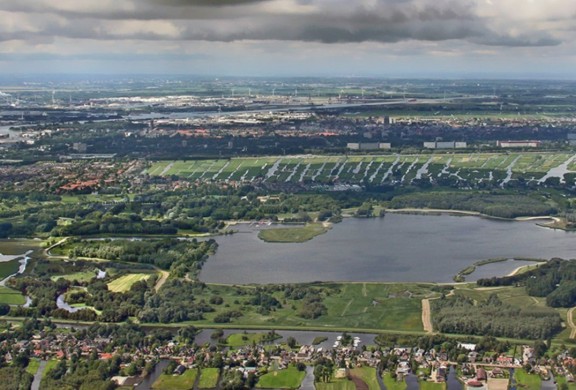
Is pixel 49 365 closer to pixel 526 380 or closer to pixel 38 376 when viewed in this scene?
pixel 38 376

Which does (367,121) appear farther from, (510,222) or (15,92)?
(15,92)

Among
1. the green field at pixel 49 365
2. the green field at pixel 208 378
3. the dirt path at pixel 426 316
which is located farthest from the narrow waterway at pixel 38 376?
the dirt path at pixel 426 316

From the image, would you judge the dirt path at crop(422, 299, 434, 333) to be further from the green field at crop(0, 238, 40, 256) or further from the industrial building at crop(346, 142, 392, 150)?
the industrial building at crop(346, 142, 392, 150)

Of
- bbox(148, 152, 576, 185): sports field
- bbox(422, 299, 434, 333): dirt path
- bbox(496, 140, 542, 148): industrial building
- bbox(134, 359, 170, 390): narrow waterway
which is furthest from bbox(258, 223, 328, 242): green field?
bbox(496, 140, 542, 148): industrial building

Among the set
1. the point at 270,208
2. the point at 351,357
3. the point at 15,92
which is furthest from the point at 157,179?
the point at 15,92

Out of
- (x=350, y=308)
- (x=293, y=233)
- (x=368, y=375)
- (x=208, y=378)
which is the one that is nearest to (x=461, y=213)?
(x=293, y=233)

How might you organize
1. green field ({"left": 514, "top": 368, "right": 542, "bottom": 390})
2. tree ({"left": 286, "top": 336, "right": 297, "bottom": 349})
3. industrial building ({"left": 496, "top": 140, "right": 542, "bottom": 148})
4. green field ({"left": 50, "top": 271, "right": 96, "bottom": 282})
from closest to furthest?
green field ({"left": 514, "top": 368, "right": 542, "bottom": 390}) < tree ({"left": 286, "top": 336, "right": 297, "bottom": 349}) < green field ({"left": 50, "top": 271, "right": 96, "bottom": 282}) < industrial building ({"left": 496, "top": 140, "right": 542, "bottom": 148})
